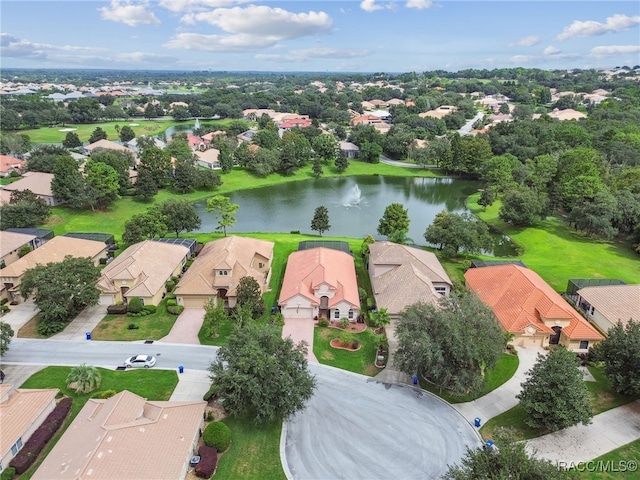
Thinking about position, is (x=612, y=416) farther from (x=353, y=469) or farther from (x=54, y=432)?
(x=54, y=432)

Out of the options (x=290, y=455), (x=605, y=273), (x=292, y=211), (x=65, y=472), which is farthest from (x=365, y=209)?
(x=65, y=472)

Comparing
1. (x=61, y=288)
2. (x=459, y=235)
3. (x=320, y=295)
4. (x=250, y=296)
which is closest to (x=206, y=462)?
(x=250, y=296)

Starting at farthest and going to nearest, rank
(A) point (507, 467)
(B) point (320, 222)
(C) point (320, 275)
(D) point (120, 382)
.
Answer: (B) point (320, 222)
(C) point (320, 275)
(D) point (120, 382)
(A) point (507, 467)

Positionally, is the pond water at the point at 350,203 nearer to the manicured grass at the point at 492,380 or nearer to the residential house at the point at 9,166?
the manicured grass at the point at 492,380

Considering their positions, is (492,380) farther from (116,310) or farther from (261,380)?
(116,310)

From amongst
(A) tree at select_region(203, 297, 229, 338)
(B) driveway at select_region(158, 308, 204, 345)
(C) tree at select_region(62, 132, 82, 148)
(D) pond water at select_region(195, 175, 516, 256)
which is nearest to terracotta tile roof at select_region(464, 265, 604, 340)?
(D) pond water at select_region(195, 175, 516, 256)

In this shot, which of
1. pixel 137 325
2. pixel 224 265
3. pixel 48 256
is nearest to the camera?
pixel 137 325

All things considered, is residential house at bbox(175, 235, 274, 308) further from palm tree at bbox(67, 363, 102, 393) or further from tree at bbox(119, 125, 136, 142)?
tree at bbox(119, 125, 136, 142)
